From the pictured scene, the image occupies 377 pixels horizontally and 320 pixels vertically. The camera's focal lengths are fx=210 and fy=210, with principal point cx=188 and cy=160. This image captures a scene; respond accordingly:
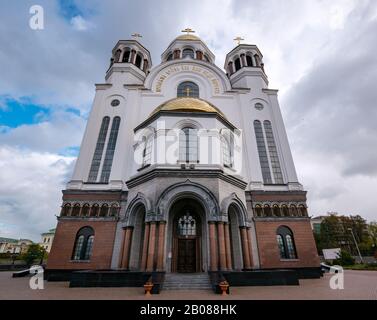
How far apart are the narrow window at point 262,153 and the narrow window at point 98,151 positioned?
564 inches

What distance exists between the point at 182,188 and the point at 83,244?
8.78m

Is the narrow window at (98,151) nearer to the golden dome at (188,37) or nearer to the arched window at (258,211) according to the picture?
the arched window at (258,211)

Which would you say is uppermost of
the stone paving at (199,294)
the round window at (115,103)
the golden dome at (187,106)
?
the round window at (115,103)

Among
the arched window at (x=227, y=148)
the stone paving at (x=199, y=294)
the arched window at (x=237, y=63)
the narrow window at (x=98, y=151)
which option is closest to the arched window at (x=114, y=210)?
the narrow window at (x=98, y=151)

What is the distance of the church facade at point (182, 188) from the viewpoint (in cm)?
1296

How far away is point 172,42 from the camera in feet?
95.5

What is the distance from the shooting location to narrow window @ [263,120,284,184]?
60.8ft

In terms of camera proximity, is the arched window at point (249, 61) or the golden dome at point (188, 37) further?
the golden dome at point (188, 37)

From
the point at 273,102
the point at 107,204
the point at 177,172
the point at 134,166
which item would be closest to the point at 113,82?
the point at 134,166

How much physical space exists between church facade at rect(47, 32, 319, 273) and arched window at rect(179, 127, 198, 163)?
0.24 ft

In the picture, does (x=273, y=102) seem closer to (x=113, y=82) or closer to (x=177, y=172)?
(x=177, y=172)

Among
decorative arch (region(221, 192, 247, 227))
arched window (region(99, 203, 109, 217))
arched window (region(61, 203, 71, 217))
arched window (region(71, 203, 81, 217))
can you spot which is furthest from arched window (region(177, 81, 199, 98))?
arched window (region(61, 203, 71, 217))

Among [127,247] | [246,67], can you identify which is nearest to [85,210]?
[127,247]

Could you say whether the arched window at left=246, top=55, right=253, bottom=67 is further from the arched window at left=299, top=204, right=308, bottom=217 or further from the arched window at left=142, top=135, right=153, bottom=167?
the arched window at left=299, top=204, right=308, bottom=217
